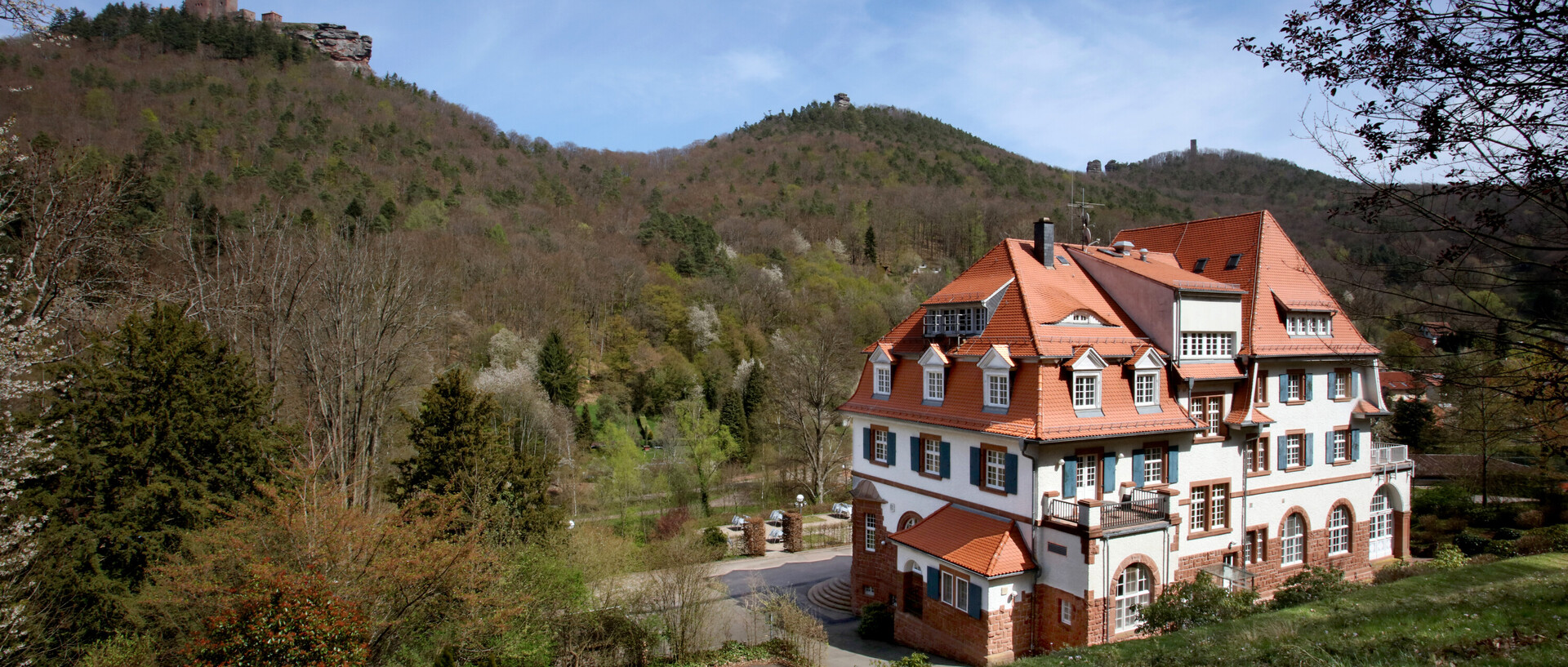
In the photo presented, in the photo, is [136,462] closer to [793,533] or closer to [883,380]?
[883,380]

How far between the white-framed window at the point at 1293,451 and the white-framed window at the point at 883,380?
A: 10765 mm

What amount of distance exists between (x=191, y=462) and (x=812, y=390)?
26335 mm

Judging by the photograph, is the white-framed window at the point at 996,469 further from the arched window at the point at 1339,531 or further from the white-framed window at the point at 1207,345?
the arched window at the point at 1339,531

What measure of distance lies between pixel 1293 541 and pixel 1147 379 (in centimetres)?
745

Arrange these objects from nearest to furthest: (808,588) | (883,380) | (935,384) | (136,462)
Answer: (136,462) → (935,384) → (883,380) → (808,588)

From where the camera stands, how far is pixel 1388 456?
22.1 metres

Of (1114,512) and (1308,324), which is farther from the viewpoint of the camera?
(1308,324)

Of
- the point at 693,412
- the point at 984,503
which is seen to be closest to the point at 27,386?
the point at 984,503

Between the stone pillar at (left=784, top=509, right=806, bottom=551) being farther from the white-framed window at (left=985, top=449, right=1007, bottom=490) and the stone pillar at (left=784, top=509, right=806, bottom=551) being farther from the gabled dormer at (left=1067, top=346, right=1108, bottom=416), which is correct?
the gabled dormer at (left=1067, top=346, right=1108, bottom=416)

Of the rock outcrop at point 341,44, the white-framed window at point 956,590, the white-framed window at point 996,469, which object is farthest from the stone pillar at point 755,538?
the rock outcrop at point 341,44

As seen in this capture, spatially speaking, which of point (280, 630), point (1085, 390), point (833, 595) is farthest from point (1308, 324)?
point (280, 630)

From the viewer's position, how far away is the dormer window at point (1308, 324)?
2017 centimetres

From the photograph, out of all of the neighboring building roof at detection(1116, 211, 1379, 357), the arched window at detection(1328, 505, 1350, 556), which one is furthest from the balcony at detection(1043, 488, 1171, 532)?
the arched window at detection(1328, 505, 1350, 556)

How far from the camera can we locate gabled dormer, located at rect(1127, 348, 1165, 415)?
17266 mm
